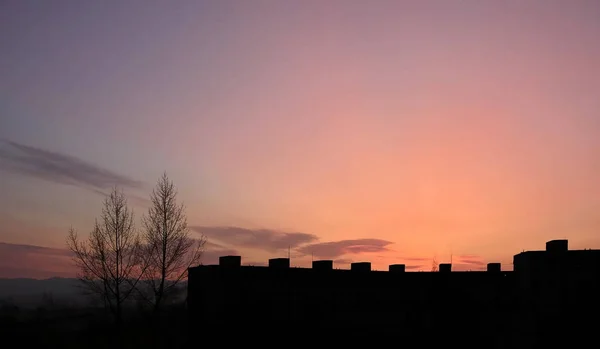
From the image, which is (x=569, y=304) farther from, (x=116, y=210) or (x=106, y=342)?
(x=116, y=210)

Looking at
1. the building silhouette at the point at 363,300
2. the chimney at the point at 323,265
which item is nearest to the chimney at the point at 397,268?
the building silhouette at the point at 363,300

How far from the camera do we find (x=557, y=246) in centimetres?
1370

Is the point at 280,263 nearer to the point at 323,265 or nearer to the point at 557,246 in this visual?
the point at 323,265

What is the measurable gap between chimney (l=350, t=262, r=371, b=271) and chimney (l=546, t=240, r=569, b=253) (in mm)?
5339

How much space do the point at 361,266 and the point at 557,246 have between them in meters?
5.77

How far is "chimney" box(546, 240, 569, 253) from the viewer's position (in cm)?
1361

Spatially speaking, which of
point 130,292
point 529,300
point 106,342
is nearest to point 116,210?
point 130,292

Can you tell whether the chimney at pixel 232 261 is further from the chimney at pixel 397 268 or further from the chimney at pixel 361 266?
the chimney at pixel 397 268

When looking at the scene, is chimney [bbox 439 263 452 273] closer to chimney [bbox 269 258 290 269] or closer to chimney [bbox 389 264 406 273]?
chimney [bbox 389 264 406 273]

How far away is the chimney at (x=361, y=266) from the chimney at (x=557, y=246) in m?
5.34

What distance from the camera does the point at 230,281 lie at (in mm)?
16344

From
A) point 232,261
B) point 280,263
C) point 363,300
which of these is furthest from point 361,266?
point 232,261

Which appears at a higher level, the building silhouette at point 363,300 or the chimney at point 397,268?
the chimney at point 397,268

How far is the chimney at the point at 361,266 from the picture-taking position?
55.3ft
